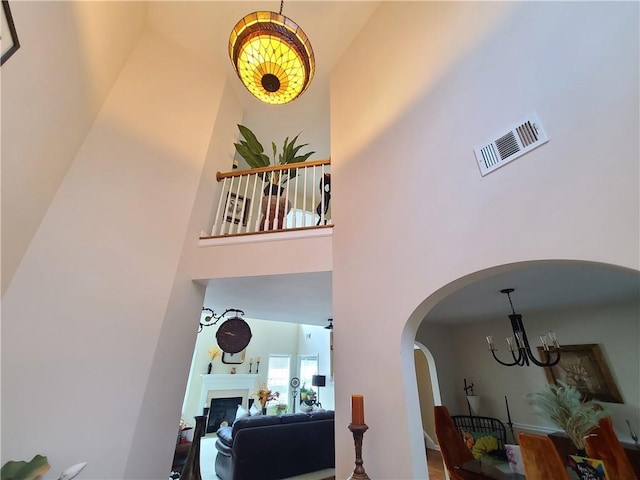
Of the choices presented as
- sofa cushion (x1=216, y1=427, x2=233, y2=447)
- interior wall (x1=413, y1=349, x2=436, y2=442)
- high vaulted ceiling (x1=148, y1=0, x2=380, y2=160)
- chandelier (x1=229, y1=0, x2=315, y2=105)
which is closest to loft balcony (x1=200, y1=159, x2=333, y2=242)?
chandelier (x1=229, y1=0, x2=315, y2=105)

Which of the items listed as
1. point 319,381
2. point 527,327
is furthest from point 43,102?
point 319,381

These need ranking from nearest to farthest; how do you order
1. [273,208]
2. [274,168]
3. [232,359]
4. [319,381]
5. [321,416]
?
[273,208] < [274,168] < [321,416] < [319,381] < [232,359]

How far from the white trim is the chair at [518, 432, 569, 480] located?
2.00m

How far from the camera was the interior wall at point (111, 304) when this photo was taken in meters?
1.65

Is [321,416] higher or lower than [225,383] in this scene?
lower

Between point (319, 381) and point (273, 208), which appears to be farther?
point (319, 381)

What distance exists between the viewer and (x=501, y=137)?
4.86ft

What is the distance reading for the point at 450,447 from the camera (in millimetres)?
2572

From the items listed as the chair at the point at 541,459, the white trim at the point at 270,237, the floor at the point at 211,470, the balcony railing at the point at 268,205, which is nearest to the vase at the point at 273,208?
the balcony railing at the point at 268,205

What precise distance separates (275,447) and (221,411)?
4797 mm

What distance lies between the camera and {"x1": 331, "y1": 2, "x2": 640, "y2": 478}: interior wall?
111 cm

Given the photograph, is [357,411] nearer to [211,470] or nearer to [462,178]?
[462,178]

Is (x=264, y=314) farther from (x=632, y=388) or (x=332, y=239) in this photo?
(x=632, y=388)

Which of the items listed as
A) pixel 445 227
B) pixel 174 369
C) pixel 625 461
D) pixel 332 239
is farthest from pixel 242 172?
pixel 625 461
